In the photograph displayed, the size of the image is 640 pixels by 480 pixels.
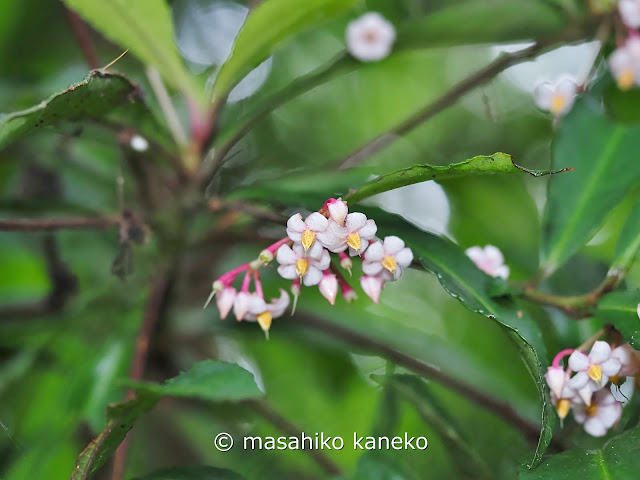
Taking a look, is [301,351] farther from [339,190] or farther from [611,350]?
[611,350]

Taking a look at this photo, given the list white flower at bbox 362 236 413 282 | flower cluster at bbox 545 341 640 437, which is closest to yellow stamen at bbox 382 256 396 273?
white flower at bbox 362 236 413 282

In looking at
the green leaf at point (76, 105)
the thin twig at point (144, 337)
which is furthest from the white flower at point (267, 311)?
the green leaf at point (76, 105)

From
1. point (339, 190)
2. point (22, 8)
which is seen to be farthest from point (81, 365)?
point (22, 8)

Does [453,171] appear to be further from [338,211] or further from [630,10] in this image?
[630,10]

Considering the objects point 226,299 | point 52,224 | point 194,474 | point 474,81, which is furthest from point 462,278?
point 52,224

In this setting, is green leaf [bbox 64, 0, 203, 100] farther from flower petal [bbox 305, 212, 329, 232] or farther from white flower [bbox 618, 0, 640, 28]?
white flower [bbox 618, 0, 640, 28]

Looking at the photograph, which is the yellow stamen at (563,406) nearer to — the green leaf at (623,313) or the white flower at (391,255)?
the green leaf at (623,313)
